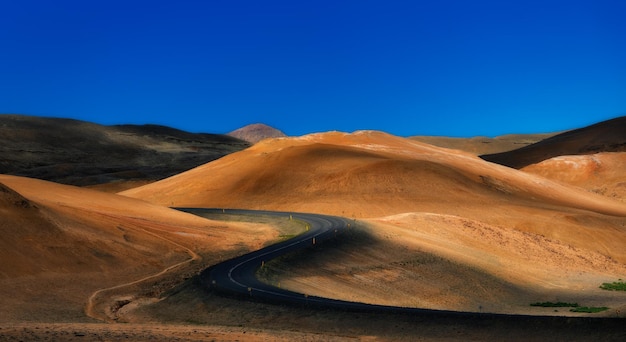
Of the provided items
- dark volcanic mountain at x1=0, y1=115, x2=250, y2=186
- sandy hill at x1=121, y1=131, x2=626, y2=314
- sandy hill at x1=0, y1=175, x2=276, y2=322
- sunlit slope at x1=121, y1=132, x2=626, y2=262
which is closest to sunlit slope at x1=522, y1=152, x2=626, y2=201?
sunlit slope at x1=121, y1=132, x2=626, y2=262

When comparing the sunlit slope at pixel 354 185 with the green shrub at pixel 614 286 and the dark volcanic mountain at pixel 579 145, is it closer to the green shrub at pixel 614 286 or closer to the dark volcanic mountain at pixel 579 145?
the green shrub at pixel 614 286

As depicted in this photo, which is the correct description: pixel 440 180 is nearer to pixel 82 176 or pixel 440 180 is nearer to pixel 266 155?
pixel 266 155

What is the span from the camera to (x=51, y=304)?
26.5 meters

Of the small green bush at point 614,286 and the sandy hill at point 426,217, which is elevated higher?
the sandy hill at point 426,217

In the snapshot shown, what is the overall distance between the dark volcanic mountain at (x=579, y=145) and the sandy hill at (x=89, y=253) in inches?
4433

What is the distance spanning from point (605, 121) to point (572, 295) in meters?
146

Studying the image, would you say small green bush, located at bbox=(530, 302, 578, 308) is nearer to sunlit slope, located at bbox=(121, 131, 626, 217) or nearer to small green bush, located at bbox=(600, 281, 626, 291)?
small green bush, located at bbox=(600, 281, 626, 291)

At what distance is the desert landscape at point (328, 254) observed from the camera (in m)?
20.2

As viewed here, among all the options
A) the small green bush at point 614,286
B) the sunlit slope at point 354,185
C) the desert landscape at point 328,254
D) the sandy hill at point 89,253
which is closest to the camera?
the desert landscape at point 328,254

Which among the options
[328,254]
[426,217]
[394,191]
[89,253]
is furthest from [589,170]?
[89,253]

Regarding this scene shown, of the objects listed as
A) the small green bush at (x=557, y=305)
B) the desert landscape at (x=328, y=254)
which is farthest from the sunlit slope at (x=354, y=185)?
the small green bush at (x=557, y=305)

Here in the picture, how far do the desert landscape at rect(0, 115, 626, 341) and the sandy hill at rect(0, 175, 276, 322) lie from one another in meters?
Answer: 0.13

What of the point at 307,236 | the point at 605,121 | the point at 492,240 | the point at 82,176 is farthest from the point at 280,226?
the point at 605,121

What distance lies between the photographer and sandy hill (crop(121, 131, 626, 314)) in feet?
121
